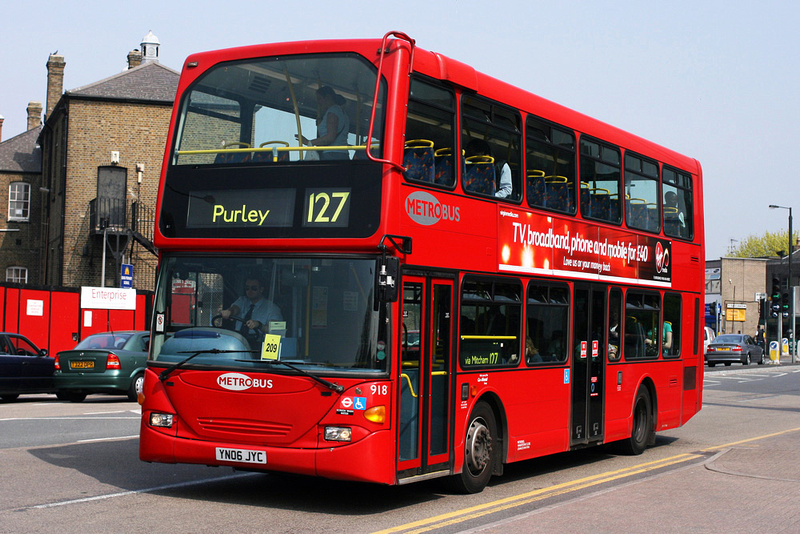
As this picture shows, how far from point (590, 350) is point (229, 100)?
18.4 ft

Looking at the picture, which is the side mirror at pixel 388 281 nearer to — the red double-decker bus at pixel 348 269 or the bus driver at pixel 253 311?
the red double-decker bus at pixel 348 269

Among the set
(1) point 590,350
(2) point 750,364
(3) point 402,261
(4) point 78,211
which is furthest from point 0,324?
(2) point 750,364

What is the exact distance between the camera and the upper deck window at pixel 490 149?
9992 mm

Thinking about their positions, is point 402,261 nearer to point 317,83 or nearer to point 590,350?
point 317,83

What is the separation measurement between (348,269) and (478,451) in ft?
8.71

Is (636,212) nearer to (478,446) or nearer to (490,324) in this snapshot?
(490,324)

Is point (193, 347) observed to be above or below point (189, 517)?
above

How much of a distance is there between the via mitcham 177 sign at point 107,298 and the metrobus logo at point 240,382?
2276cm

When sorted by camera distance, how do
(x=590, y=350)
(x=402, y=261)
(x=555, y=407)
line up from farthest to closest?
(x=590, y=350), (x=555, y=407), (x=402, y=261)

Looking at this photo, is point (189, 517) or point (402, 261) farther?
point (402, 261)

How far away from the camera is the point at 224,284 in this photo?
8945 mm

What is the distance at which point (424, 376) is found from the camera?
9227 millimetres

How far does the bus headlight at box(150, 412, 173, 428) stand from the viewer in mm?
9086

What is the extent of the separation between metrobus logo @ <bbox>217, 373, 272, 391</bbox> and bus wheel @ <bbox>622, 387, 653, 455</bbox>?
6.91 m
